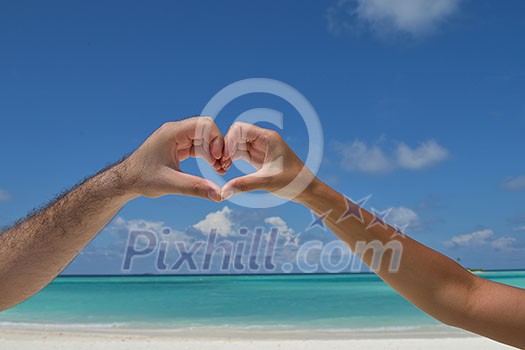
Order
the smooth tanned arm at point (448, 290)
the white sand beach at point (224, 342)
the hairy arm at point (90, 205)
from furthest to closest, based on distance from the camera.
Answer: the white sand beach at point (224, 342) → the hairy arm at point (90, 205) → the smooth tanned arm at point (448, 290)

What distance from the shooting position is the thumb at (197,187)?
1.32 meters

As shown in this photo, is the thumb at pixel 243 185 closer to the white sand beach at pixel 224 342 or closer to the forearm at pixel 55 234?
the forearm at pixel 55 234

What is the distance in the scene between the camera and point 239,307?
58.7ft

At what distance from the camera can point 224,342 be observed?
8.62 meters

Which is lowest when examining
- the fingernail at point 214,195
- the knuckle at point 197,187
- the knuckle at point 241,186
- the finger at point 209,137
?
the fingernail at point 214,195

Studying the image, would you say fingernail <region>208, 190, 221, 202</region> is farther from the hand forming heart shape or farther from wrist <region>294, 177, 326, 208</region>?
wrist <region>294, 177, 326, 208</region>

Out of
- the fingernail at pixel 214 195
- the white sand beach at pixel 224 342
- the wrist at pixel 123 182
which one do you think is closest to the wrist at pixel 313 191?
the fingernail at pixel 214 195

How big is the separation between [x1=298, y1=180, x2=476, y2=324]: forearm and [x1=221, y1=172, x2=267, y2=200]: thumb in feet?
0.72

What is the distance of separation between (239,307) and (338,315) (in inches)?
178

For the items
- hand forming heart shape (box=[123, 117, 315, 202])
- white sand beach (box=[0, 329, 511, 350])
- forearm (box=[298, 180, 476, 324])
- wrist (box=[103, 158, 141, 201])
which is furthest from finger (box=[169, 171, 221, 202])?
white sand beach (box=[0, 329, 511, 350])

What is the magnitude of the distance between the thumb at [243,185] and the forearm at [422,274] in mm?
220

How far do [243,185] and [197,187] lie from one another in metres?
0.12

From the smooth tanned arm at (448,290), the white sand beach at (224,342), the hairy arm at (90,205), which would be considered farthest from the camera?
the white sand beach at (224,342)

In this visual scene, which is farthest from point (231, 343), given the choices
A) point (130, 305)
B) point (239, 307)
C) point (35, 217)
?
point (130, 305)
